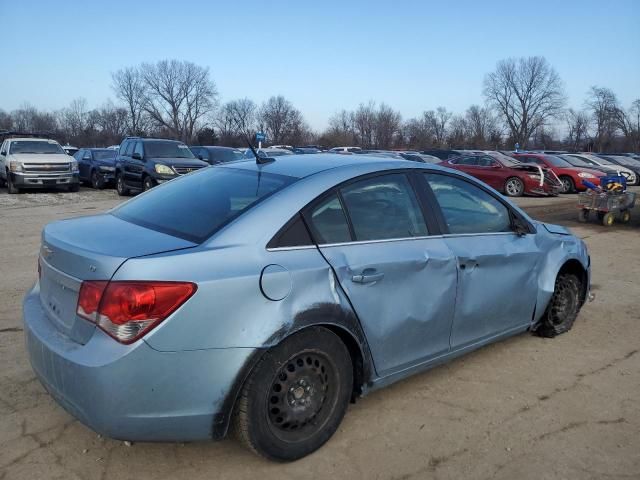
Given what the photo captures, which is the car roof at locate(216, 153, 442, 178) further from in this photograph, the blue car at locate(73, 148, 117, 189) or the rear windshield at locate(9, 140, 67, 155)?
the blue car at locate(73, 148, 117, 189)

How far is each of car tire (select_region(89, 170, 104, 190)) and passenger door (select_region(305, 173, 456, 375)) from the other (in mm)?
18877

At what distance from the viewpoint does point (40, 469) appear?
272cm

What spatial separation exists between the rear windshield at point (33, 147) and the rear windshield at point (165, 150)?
4.34 m

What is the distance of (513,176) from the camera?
19375 millimetres

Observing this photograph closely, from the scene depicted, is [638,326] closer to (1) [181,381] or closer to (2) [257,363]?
(2) [257,363]

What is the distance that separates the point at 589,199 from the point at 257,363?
12.0 metres

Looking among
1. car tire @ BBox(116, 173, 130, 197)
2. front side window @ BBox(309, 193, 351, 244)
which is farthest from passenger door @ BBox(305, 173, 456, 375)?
car tire @ BBox(116, 173, 130, 197)

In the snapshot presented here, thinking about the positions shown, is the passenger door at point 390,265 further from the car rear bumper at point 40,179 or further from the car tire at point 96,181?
the car tire at point 96,181

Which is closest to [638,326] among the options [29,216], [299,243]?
[299,243]

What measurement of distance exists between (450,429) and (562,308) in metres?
2.11

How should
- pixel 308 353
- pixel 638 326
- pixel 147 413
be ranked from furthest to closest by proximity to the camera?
pixel 638 326
pixel 308 353
pixel 147 413

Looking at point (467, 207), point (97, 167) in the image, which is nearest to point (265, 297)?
point (467, 207)

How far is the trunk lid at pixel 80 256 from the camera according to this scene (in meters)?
2.51

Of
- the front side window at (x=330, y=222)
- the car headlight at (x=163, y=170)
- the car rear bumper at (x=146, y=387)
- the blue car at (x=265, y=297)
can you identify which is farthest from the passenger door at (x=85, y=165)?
the car rear bumper at (x=146, y=387)
